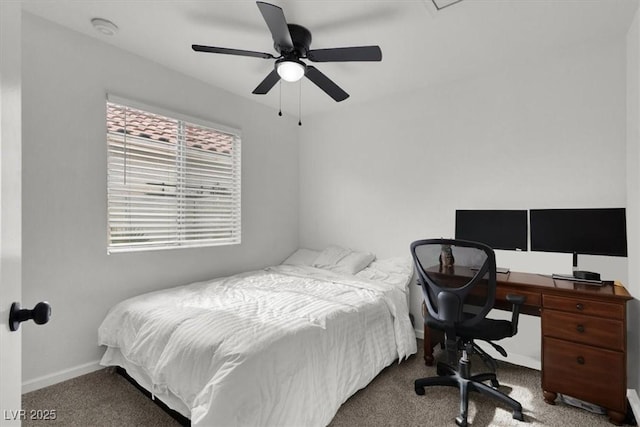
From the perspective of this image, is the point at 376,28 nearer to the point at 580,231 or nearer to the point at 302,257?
the point at 580,231

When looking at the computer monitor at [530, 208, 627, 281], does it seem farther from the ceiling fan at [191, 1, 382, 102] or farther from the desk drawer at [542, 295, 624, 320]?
the ceiling fan at [191, 1, 382, 102]

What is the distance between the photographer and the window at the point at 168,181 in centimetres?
261

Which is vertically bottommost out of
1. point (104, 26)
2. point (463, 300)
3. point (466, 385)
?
point (466, 385)

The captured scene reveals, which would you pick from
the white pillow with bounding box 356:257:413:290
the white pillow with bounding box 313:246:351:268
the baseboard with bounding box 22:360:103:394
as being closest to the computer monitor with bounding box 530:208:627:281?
the white pillow with bounding box 356:257:413:290

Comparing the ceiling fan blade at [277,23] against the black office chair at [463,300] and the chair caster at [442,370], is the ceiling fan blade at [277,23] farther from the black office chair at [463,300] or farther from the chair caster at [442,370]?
the chair caster at [442,370]

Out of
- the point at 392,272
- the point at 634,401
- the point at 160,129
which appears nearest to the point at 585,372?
the point at 634,401

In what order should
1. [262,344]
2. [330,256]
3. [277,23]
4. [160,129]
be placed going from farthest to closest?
1. [330,256]
2. [160,129]
3. [277,23]
4. [262,344]

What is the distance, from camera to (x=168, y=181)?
293 cm

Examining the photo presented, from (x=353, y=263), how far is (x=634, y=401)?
2242 millimetres

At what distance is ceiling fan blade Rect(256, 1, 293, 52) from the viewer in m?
1.67

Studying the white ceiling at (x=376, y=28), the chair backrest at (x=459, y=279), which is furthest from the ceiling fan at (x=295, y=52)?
the chair backrest at (x=459, y=279)

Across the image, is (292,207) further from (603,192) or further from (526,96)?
(603,192)

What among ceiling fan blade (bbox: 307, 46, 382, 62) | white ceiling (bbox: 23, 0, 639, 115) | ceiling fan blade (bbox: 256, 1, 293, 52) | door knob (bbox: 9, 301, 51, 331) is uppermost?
white ceiling (bbox: 23, 0, 639, 115)

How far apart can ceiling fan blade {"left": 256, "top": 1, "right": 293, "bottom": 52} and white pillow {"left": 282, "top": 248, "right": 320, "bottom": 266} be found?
2.39m
